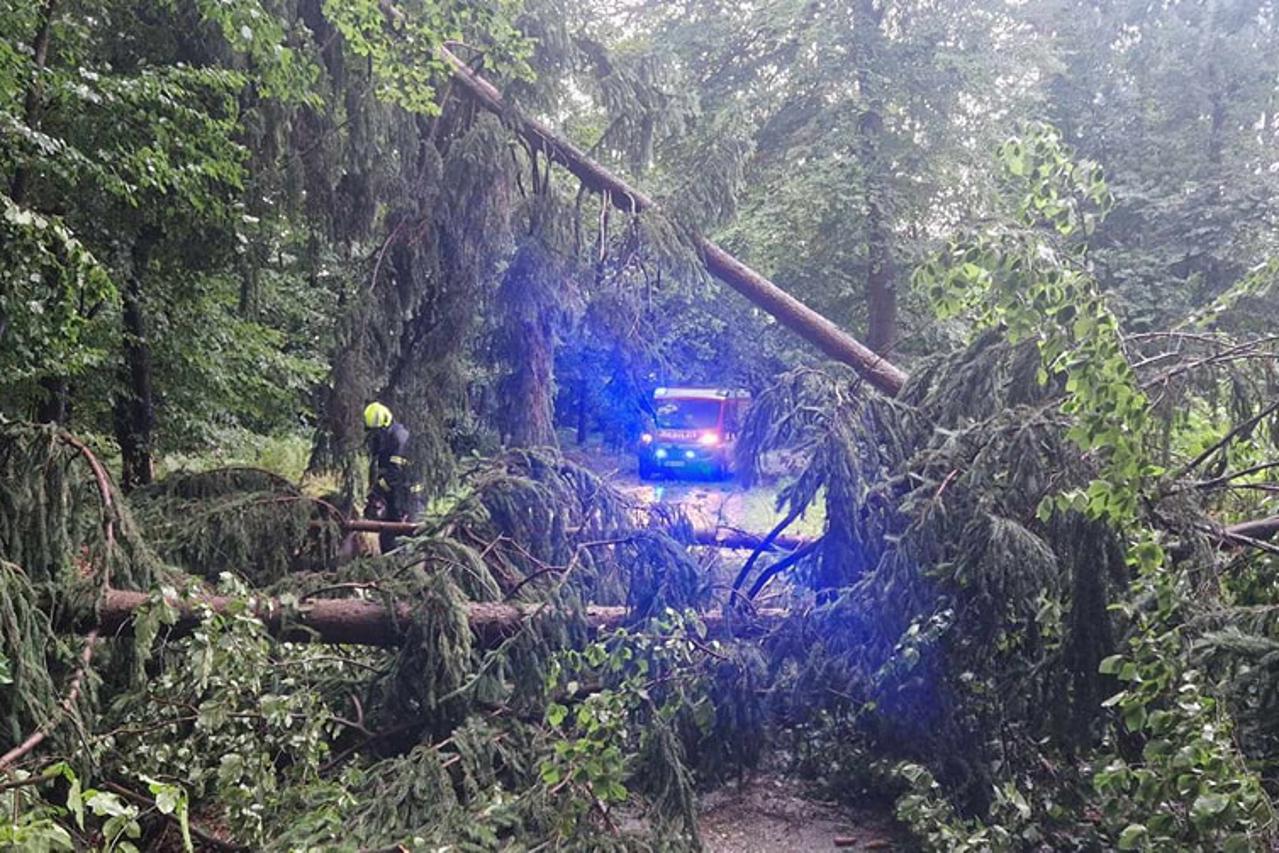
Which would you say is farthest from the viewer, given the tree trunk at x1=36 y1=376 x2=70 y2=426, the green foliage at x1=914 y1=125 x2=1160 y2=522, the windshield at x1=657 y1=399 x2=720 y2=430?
the windshield at x1=657 y1=399 x2=720 y2=430

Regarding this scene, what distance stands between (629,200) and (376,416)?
215 cm

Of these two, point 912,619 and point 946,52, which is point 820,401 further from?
point 946,52

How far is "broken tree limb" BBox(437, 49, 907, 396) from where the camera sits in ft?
17.0

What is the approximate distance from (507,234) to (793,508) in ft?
9.82

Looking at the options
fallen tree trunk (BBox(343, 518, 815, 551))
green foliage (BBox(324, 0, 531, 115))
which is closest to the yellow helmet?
fallen tree trunk (BBox(343, 518, 815, 551))

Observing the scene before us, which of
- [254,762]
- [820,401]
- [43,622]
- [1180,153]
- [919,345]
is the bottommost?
[254,762]

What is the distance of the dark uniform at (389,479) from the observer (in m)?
5.04

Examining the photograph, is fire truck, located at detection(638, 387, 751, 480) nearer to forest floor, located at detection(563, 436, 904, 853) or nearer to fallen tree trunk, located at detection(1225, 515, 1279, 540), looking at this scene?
forest floor, located at detection(563, 436, 904, 853)

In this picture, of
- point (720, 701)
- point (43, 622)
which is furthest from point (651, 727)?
point (43, 622)

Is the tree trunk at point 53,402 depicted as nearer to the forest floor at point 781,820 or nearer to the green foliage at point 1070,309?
the forest floor at point 781,820

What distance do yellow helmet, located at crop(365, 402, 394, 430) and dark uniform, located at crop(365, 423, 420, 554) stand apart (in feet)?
0.38

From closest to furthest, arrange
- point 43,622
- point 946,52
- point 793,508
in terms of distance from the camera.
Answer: point 43,622 → point 793,508 → point 946,52

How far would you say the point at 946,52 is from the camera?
413 inches

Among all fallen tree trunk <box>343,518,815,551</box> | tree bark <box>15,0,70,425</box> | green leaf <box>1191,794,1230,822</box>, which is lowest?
fallen tree trunk <box>343,518,815,551</box>
